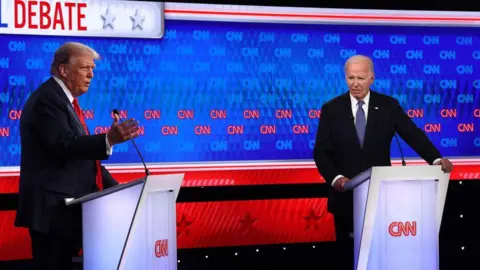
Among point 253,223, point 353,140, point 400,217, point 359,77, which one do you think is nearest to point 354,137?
point 353,140

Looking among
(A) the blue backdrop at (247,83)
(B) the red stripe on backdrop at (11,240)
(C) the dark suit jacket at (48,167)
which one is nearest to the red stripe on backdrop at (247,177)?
(A) the blue backdrop at (247,83)

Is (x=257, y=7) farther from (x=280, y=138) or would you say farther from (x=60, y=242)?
Answer: (x=60, y=242)

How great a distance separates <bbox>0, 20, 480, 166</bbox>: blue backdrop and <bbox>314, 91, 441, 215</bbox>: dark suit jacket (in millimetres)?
1045

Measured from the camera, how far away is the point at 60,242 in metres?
4.16

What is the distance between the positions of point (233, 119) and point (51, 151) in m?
2.33

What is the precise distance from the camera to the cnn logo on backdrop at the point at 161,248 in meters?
4.04

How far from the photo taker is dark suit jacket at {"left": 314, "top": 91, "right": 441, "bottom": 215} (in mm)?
5137

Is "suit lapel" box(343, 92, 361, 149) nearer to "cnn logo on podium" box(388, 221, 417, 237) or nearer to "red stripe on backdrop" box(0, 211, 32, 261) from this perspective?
"cnn logo on podium" box(388, 221, 417, 237)

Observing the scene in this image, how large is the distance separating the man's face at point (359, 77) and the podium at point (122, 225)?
5.44 ft

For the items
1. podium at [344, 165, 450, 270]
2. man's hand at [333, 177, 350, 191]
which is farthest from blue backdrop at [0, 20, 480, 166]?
podium at [344, 165, 450, 270]

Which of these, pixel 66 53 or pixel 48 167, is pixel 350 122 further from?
pixel 48 167

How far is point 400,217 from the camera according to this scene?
439cm

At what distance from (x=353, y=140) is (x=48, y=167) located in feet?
6.45

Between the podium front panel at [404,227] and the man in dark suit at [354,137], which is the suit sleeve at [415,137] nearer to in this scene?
the man in dark suit at [354,137]
